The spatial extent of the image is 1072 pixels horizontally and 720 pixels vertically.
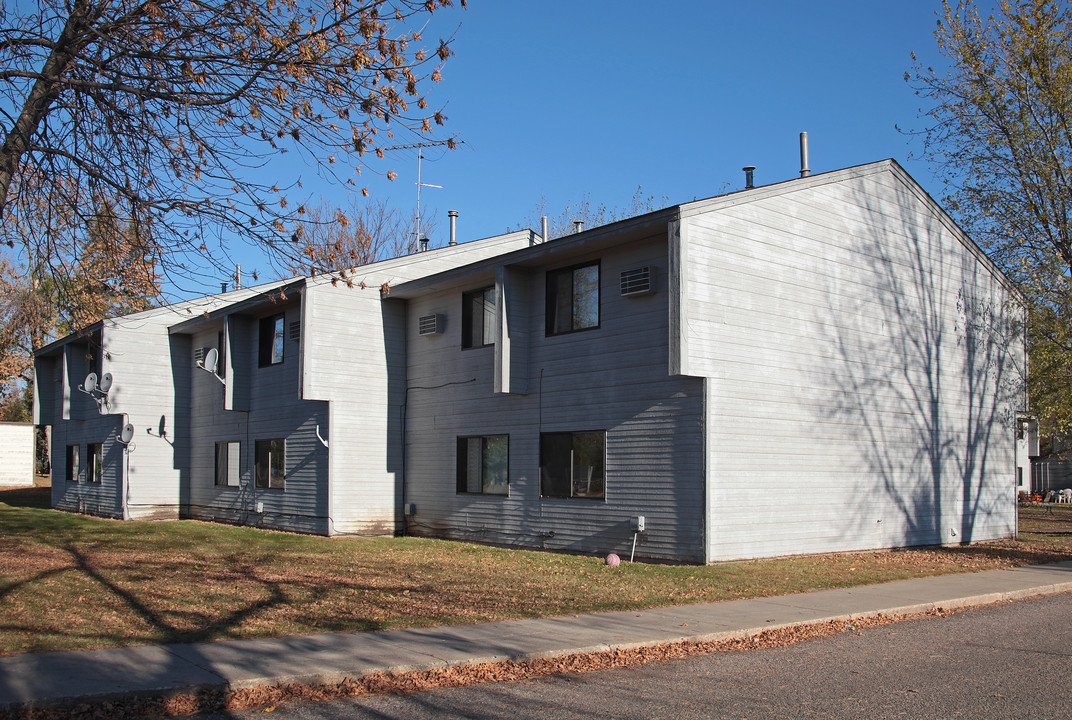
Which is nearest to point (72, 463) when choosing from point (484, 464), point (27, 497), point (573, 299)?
point (27, 497)

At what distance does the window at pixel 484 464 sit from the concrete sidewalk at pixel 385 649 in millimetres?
7829

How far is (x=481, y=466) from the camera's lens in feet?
62.7

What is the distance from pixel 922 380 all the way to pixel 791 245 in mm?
4813

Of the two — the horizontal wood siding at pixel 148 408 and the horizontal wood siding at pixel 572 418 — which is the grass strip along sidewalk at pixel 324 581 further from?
the horizontal wood siding at pixel 148 408

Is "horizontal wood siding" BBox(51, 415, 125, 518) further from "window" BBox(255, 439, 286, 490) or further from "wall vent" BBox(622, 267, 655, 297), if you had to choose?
"wall vent" BBox(622, 267, 655, 297)

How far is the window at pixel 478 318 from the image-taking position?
19.2 metres

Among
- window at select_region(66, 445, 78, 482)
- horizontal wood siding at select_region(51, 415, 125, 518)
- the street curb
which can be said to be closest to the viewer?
the street curb

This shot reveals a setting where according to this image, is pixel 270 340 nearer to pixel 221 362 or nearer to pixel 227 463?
pixel 221 362

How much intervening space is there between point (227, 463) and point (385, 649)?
1850 cm

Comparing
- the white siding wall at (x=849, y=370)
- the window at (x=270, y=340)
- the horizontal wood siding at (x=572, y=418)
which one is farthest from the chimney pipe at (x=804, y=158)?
the window at (x=270, y=340)

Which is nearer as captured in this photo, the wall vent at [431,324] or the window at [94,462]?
the wall vent at [431,324]

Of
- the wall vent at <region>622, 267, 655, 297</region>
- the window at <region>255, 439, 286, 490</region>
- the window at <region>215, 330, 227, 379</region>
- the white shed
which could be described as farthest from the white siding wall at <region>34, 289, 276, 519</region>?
the white shed

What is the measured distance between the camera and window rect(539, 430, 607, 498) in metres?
16.3

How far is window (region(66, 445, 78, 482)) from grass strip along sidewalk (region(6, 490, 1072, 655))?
12.3 meters
